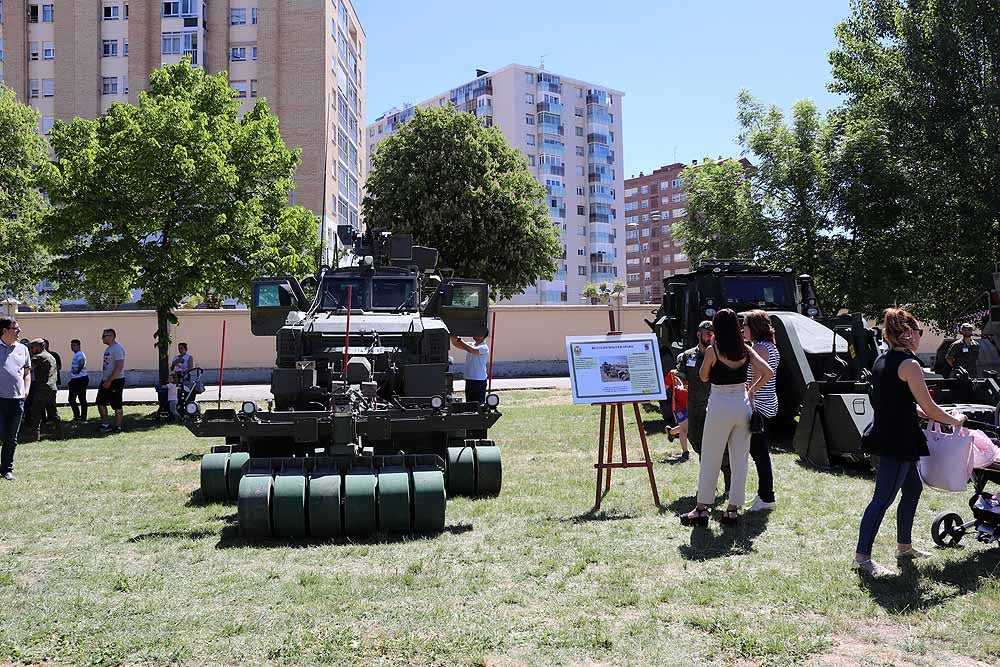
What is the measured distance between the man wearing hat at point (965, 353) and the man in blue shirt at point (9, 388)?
14.0 meters

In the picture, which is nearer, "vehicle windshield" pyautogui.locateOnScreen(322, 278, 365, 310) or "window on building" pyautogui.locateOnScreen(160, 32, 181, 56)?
"vehicle windshield" pyautogui.locateOnScreen(322, 278, 365, 310)

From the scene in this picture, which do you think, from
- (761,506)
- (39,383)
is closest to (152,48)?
(39,383)

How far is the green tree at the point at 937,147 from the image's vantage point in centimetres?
2164

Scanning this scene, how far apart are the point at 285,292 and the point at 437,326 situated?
200 cm

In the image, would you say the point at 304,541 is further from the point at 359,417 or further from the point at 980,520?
the point at 980,520

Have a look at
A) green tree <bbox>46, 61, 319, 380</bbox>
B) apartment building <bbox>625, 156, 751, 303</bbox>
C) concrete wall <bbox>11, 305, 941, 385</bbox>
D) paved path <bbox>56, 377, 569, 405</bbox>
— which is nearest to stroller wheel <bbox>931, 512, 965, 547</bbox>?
green tree <bbox>46, 61, 319, 380</bbox>

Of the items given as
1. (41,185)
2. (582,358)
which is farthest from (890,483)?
(41,185)

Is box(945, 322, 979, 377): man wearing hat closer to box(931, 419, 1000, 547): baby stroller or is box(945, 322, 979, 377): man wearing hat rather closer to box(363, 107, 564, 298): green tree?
box(931, 419, 1000, 547): baby stroller

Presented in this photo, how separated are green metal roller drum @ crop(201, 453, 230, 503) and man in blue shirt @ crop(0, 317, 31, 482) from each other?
10.2 feet

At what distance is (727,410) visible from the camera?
7.01 m

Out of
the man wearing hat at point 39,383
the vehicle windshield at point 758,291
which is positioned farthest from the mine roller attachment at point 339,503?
the man wearing hat at point 39,383

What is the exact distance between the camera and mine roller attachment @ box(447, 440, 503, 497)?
28.4 feet

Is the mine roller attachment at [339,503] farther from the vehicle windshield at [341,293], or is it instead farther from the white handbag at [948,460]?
the vehicle windshield at [341,293]

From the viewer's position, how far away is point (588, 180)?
287 ft
